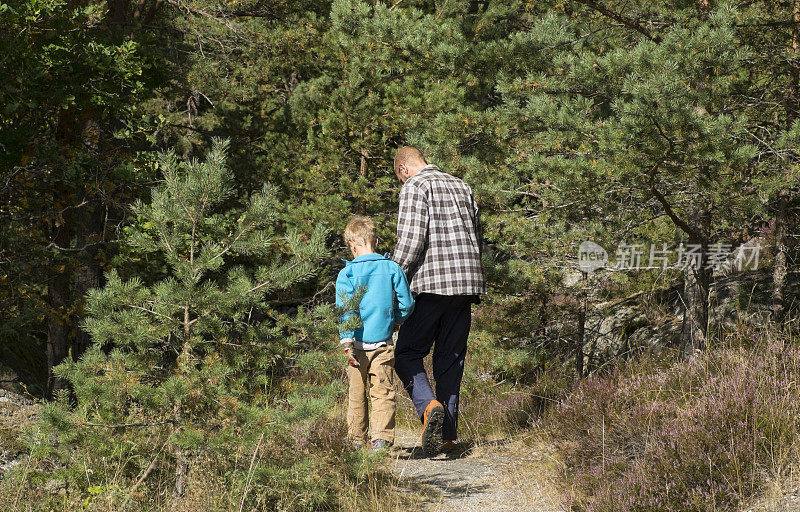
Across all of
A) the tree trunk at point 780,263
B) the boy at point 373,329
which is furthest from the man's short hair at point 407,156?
the tree trunk at point 780,263

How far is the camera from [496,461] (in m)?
4.98

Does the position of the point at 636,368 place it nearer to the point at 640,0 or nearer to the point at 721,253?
the point at 721,253

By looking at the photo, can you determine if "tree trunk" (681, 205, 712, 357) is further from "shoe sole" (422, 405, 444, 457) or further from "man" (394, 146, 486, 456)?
"shoe sole" (422, 405, 444, 457)

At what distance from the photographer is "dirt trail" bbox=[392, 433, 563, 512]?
3967mm

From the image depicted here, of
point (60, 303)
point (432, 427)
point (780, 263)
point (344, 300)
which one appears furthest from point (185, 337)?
point (60, 303)

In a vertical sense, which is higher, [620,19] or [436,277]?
[620,19]

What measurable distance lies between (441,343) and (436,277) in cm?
55

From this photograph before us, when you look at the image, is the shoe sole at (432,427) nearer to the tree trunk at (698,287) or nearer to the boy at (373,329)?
the boy at (373,329)

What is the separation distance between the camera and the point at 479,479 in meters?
4.49

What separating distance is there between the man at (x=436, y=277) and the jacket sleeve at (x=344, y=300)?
0.48 meters

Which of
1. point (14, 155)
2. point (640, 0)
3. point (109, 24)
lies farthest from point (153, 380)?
point (109, 24)

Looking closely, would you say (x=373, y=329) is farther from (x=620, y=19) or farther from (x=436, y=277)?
(x=620, y=19)

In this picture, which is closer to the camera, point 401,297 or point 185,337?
point 185,337

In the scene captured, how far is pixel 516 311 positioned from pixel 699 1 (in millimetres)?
3284
